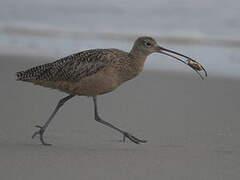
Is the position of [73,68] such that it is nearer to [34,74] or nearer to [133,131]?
[34,74]

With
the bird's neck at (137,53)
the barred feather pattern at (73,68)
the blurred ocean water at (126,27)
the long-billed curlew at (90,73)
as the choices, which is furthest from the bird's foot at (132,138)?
the blurred ocean water at (126,27)

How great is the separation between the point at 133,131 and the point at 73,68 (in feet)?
3.11

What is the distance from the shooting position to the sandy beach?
19.9ft

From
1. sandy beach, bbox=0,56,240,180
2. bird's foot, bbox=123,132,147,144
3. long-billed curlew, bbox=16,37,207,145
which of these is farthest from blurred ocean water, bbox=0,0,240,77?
bird's foot, bbox=123,132,147,144

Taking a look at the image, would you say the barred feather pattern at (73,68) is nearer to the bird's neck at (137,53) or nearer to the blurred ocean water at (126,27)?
the bird's neck at (137,53)

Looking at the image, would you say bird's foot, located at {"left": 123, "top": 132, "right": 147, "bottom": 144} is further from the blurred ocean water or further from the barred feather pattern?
the blurred ocean water

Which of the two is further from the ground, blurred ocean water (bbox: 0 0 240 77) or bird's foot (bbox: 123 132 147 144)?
blurred ocean water (bbox: 0 0 240 77)

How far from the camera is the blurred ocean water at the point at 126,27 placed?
11656mm

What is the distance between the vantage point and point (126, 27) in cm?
1335

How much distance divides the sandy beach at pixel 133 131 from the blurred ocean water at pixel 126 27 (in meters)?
0.96

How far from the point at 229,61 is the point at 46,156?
5.14 m

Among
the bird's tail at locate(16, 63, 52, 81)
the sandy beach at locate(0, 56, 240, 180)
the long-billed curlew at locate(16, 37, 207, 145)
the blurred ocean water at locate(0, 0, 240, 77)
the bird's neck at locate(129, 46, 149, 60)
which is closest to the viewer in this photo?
the sandy beach at locate(0, 56, 240, 180)

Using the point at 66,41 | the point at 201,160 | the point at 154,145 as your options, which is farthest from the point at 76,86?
the point at 66,41

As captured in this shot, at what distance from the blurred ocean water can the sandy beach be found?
0.96 m
